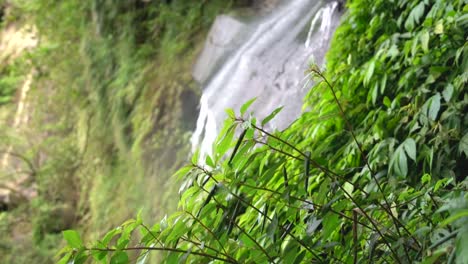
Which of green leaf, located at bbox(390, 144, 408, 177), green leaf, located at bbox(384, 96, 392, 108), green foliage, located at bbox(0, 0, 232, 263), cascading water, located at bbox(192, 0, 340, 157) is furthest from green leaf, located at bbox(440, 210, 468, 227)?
green foliage, located at bbox(0, 0, 232, 263)

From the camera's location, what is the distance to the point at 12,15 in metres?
9.99

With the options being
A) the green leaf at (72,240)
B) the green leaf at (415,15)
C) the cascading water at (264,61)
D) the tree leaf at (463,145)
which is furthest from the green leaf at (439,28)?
the green leaf at (72,240)

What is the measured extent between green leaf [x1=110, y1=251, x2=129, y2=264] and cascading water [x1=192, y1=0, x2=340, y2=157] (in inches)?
118

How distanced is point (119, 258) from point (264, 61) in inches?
160

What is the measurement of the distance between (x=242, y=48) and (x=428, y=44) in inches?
122

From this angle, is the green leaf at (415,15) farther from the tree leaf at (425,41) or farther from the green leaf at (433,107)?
the green leaf at (433,107)

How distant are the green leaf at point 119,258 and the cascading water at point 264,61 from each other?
118 inches

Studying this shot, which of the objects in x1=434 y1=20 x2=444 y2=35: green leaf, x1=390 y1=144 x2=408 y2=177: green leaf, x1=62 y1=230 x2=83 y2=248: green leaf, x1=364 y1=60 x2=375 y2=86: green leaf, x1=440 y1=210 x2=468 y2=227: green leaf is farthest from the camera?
x1=364 y1=60 x2=375 y2=86: green leaf

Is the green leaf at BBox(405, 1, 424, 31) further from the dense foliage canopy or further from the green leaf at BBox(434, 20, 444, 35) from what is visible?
the green leaf at BBox(434, 20, 444, 35)

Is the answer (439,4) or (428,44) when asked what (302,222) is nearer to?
(428,44)

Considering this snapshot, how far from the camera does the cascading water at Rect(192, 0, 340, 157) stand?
4641mm

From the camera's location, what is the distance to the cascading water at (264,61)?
4.64m

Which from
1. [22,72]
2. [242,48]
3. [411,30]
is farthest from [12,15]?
[411,30]

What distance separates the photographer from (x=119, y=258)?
50.6 inches
